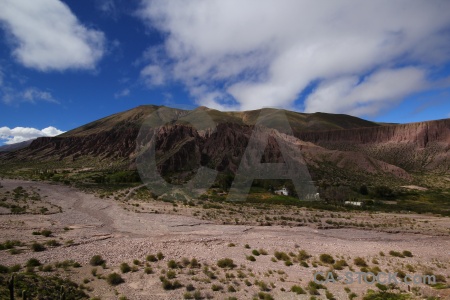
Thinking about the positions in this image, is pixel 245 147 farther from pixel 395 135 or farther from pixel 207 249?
pixel 395 135

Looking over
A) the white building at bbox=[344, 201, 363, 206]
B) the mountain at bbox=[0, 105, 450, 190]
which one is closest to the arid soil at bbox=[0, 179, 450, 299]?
the white building at bbox=[344, 201, 363, 206]

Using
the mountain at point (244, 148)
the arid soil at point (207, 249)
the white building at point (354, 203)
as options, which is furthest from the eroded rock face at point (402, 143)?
the arid soil at point (207, 249)

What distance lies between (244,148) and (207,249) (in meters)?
80.9

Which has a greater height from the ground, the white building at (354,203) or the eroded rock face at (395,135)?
the eroded rock face at (395,135)

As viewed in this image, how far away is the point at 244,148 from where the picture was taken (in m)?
101

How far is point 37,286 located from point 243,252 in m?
13.0

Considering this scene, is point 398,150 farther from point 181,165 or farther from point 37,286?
point 37,286

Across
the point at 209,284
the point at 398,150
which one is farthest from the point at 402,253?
the point at 398,150

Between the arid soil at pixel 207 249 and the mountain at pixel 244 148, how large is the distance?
166ft

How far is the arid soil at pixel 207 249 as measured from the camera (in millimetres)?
14125

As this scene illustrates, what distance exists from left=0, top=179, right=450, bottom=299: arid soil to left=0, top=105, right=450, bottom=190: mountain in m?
50.5

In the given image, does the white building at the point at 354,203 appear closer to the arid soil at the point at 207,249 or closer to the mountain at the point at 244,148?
the mountain at the point at 244,148

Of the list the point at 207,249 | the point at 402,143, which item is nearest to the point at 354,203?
the point at 207,249

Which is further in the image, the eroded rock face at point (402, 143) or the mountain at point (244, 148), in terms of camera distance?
the eroded rock face at point (402, 143)
